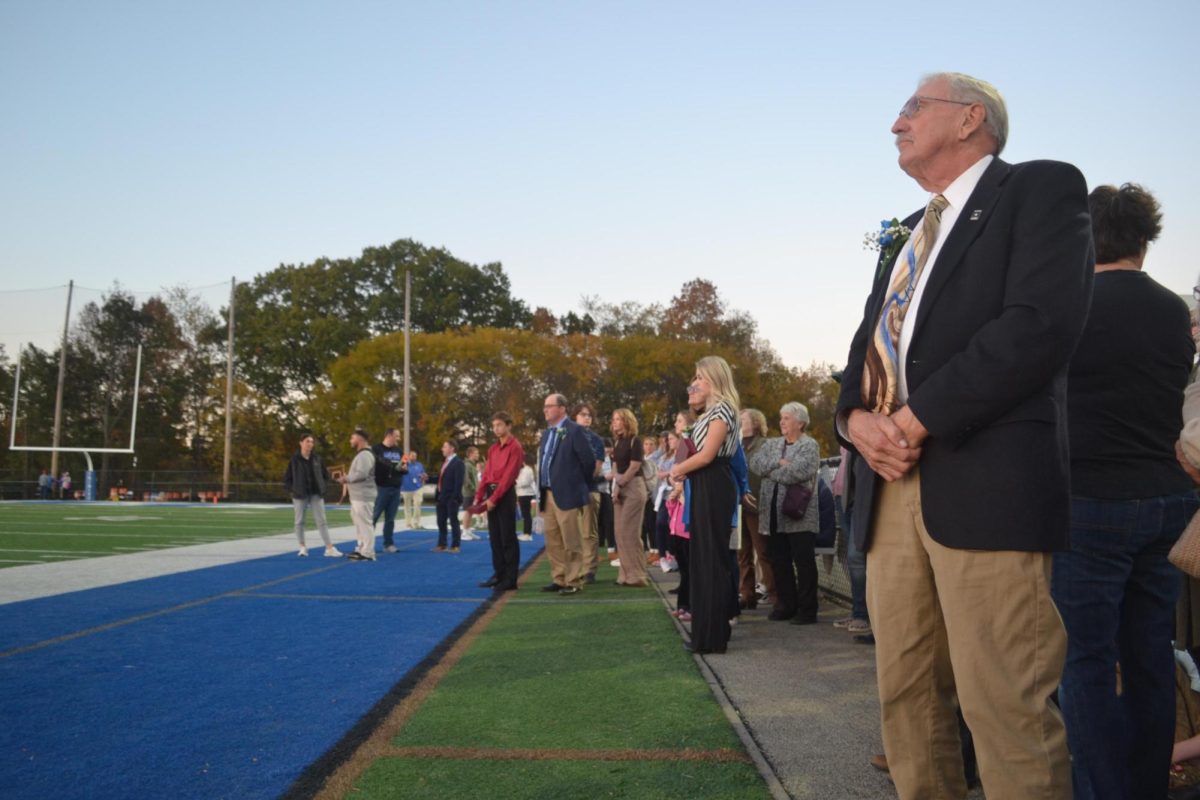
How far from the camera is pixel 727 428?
257 inches

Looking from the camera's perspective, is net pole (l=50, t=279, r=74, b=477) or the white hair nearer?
the white hair

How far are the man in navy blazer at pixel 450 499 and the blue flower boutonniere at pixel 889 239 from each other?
45.5ft

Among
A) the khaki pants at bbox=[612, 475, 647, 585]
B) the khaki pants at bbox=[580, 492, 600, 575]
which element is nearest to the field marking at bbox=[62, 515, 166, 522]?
the khaki pants at bbox=[580, 492, 600, 575]

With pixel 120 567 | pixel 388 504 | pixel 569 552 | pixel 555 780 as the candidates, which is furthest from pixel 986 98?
pixel 388 504

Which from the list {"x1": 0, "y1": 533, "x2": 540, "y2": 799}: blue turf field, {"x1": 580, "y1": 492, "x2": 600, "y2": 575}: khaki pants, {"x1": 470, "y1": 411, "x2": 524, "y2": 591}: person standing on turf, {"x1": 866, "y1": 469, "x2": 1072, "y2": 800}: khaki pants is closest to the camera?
{"x1": 866, "y1": 469, "x2": 1072, "y2": 800}: khaki pants

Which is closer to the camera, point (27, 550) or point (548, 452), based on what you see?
point (548, 452)

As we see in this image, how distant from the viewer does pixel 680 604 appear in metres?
8.00

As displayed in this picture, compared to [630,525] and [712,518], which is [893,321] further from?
[630,525]

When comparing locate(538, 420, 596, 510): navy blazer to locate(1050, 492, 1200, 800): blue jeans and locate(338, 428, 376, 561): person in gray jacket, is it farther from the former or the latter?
locate(1050, 492, 1200, 800): blue jeans

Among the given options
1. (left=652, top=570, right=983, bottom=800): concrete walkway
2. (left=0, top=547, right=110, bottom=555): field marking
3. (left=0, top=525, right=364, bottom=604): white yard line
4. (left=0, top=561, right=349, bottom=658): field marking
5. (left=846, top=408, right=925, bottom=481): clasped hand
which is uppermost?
(left=846, top=408, right=925, bottom=481): clasped hand

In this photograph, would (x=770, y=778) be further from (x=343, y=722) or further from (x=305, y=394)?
(x=305, y=394)

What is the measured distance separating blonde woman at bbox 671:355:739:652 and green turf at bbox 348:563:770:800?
0.99 feet

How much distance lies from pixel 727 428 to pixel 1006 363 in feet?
14.4

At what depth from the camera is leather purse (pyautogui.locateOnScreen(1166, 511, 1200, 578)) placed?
254 cm
